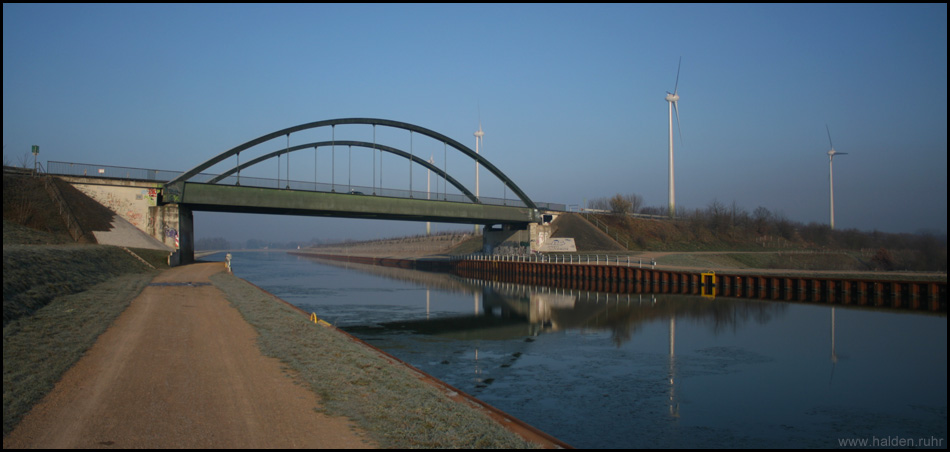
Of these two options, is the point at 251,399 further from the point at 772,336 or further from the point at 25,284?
the point at 772,336

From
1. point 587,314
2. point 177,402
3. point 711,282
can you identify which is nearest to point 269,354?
point 177,402

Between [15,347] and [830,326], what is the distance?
84.1 feet

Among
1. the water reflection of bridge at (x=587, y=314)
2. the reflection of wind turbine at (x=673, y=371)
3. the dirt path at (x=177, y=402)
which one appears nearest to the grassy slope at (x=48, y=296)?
the dirt path at (x=177, y=402)

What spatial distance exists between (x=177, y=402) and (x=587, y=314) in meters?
21.8

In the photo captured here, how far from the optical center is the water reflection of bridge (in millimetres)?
22922

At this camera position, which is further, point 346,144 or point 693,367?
point 346,144

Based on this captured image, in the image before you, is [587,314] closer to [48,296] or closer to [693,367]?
[693,367]

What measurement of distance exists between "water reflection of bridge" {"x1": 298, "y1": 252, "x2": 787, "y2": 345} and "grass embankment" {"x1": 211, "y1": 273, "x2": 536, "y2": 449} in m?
8.46

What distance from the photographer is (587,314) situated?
91.2 ft

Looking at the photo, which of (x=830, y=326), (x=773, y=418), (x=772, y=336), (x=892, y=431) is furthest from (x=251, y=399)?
(x=830, y=326)

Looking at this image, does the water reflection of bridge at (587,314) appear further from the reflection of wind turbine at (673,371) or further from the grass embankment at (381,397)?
the grass embankment at (381,397)

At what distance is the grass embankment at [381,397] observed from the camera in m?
7.65

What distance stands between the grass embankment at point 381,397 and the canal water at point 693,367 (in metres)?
2.05

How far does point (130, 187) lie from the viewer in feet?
143
